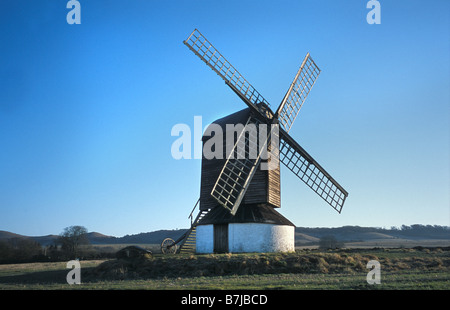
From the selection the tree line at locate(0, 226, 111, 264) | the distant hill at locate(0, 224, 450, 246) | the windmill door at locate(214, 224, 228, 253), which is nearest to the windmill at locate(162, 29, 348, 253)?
the windmill door at locate(214, 224, 228, 253)

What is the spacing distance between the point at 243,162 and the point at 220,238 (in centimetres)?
602

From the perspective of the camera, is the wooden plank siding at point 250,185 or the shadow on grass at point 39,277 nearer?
the shadow on grass at point 39,277

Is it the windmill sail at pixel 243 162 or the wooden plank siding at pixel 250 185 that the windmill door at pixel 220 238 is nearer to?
the windmill sail at pixel 243 162

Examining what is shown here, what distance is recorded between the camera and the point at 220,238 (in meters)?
27.2

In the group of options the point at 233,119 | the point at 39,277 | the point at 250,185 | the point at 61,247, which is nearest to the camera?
the point at 39,277

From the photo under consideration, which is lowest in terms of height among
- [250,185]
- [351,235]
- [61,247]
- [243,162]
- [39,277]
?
[351,235]

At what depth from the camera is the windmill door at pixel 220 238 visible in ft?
87.8

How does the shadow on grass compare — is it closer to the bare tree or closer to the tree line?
the tree line

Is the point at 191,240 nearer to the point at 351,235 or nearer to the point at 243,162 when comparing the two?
the point at 243,162

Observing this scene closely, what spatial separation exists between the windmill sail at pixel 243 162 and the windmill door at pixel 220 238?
1.80 m

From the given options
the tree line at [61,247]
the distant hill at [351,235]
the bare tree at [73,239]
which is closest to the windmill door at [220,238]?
the tree line at [61,247]

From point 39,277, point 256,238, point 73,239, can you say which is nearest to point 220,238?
point 256,238

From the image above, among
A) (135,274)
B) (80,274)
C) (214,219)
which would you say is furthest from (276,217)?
(80,274)
